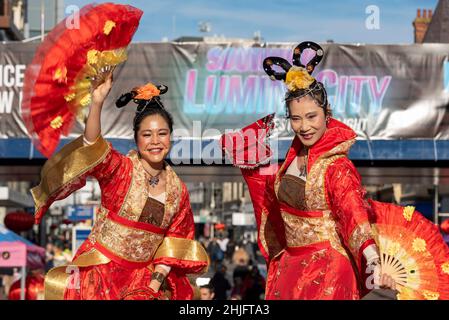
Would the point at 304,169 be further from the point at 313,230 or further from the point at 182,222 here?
the point at 182,222

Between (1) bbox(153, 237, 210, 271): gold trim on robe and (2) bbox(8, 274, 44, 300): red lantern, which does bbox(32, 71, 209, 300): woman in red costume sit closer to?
(1) bbox(153, 237, 210, 271): gold trim on robe

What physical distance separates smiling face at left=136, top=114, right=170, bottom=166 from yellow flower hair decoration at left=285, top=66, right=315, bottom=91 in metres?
0.83

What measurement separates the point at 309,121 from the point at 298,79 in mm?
264

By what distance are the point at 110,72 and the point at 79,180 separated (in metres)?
0.69

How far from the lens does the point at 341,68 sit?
14.1 m

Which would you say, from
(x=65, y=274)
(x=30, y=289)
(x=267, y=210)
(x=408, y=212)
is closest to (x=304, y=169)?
(x=267, y=210)

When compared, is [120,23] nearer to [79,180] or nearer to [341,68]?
[79,180]

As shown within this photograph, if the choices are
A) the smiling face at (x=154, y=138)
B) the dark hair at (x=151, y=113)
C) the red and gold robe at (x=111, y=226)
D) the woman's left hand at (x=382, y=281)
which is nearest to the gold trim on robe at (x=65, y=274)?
the red and gold robe at (x=111, y=226)

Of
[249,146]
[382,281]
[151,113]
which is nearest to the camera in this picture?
[382,281]

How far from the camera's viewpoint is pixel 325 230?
20.0ft

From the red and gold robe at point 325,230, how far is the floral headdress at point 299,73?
27cm

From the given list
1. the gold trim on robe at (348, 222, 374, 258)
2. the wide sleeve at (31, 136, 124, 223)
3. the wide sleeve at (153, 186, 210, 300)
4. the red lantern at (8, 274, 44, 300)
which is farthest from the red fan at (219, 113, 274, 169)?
the red lantern at (8, 274, 44, 300)

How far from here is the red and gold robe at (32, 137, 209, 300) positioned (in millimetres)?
6328

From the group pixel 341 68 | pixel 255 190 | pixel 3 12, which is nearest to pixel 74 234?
pixel 341 68
